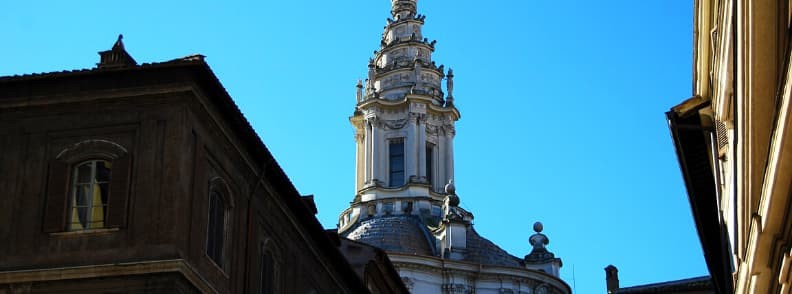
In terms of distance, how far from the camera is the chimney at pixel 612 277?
158 ft

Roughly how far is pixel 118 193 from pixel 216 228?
99.3 inches

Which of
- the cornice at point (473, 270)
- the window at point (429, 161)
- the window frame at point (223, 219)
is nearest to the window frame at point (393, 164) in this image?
the window at point (429, 161)

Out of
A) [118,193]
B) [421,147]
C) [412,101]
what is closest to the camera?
[118,193]

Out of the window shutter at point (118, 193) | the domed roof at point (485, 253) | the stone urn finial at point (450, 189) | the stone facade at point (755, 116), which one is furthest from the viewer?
the stone urn finial at point (450, 189)

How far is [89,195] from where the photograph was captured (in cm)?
2377

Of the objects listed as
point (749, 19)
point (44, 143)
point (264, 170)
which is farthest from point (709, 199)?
point (749, 19)

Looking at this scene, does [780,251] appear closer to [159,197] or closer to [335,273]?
[159,197]

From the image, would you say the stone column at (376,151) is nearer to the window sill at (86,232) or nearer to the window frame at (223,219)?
the window frame at (223,219)

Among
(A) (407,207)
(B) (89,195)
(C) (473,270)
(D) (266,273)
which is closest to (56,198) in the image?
(B) (89,195)

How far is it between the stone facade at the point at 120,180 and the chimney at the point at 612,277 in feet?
81.8

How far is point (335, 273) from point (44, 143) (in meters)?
11.4

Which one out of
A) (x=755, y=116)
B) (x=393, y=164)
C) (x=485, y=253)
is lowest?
(x=755, y=116)

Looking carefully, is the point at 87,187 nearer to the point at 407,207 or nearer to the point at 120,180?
the point at 120,180

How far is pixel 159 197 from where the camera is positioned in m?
23.4
